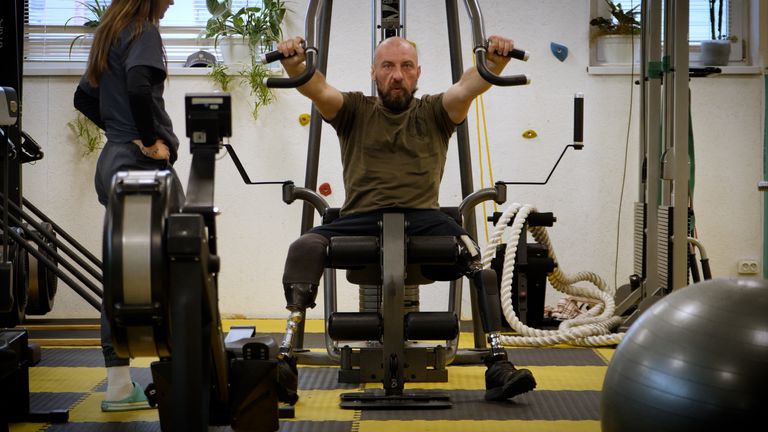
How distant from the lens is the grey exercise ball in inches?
74.0

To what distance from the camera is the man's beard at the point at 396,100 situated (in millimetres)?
3395

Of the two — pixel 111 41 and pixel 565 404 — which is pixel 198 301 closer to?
pixel 111 41

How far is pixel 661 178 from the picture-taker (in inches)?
177

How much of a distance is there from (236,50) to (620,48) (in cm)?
218

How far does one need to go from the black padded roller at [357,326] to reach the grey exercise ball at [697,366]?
1.02 metres

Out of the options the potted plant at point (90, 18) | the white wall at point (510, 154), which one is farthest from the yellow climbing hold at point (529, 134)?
the potted plant at point (90, 18)

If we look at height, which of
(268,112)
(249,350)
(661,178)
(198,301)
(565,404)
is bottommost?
(565,404)

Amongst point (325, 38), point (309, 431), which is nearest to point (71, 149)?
point (325, 38)

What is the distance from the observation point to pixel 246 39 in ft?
17.0

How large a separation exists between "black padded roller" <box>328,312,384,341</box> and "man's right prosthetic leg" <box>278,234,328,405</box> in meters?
0.11

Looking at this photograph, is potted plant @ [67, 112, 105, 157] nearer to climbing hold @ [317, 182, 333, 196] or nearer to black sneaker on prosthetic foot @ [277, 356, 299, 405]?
climbing hold @ [317, 182, 333, 196]

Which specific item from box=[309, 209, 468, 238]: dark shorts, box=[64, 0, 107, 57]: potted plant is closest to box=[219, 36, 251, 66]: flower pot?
box=[64, 0, 107, 57]: potted plant

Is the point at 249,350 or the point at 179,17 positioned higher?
the point at 179,17

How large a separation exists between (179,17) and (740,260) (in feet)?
11.6
